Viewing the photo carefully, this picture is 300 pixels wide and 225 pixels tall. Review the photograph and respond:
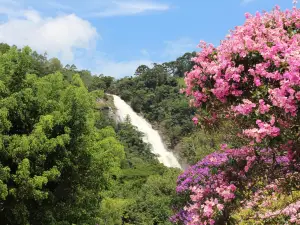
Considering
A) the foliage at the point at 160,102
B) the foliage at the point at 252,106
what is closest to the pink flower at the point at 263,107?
the foliage at the point at 252,106

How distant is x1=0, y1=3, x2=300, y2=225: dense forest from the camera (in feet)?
15.2

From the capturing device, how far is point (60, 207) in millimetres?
11789

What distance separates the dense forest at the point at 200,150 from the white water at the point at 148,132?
20563mm

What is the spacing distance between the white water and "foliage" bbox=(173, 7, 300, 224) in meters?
39.5

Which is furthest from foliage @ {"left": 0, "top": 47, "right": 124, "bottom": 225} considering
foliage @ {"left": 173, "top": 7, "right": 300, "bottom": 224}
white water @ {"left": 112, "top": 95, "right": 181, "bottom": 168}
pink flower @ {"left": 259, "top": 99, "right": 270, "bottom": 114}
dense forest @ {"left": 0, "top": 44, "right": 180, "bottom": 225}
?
white water @ {"left": 112, "top": 95, "right": 181, "bottom": 168}

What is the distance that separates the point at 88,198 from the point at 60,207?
0.98 metres

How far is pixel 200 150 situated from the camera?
79.6ft

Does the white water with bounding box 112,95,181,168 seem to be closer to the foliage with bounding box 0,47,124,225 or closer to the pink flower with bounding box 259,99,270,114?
the foliage with bounding box 0,47,124,225

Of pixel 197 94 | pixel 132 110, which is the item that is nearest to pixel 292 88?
pixel 197 94

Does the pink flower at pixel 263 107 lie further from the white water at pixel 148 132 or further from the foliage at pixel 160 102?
the foliage at pixel 160 102

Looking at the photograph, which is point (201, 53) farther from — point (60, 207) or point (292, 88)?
point (60, 207)

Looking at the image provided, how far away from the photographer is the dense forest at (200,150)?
4.63m

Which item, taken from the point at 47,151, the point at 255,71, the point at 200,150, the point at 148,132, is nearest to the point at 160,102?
the point at 148,132

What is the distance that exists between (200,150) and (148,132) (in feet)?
82.3
